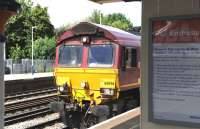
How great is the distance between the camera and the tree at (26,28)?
57.0 metres

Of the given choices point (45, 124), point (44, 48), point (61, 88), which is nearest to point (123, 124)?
point (61, 88)

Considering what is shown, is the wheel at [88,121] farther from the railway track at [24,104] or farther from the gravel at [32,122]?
the railway track at [24,104]

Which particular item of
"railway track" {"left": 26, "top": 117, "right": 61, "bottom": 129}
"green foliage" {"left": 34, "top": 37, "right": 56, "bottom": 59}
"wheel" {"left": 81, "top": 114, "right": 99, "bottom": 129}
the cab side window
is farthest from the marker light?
"green foliage" {"left": 34, "top": 37, "right": 56, "bottom": 59}

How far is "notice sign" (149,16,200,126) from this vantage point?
3.72 m

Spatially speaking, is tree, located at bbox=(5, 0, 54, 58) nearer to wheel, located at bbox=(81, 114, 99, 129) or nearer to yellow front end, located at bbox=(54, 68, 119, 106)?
yellow front end, located at bbox=(54, 68, 119, 106)

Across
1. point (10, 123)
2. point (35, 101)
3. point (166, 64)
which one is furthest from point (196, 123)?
point (35, 101)

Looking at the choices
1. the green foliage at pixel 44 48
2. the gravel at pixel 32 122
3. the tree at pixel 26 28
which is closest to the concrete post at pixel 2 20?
the gravel at pixel 32 122

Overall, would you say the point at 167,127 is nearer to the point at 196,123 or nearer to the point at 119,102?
the point at 196,123

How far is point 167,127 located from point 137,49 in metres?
8.20

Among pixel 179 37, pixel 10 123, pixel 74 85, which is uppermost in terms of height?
pixel 179 37

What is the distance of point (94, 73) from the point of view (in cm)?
1158

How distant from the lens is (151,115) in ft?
13.0

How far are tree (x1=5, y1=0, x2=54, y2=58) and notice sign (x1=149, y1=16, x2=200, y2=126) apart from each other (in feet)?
169

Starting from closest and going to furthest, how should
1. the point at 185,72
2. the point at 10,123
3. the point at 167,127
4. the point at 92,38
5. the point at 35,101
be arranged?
1. the point at 185,72
2. the point at 167,127
3. the point at 92,38
4. the point at 10,123
5. the point at 35,101
